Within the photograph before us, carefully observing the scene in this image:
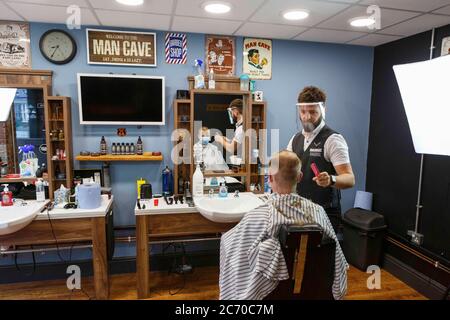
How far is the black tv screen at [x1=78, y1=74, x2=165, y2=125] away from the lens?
2688 mm

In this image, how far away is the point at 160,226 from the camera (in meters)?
2.56

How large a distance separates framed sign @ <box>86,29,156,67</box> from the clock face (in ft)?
0.49

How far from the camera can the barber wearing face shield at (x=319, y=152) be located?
2.05m

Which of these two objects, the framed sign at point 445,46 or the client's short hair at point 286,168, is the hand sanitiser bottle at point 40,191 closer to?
the client's short hair at point 286,168

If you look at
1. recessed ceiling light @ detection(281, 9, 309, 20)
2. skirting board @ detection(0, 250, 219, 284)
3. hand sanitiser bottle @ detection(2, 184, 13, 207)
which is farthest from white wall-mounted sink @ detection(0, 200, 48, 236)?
recessed ceiling light @ detection(281, 9, 309, 20)

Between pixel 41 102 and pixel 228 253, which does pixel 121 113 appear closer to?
pixel 41 102

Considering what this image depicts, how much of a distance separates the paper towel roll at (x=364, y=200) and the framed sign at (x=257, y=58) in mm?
1709

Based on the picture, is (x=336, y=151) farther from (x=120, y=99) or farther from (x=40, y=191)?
(x=40, y=191)

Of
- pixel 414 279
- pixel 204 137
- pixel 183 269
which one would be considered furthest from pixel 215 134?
pixel 414 279

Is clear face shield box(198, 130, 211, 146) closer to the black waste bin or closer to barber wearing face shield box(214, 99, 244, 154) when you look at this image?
barber wearing face shield box(214, 99, 244, 154)

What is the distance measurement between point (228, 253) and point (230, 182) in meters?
1.41

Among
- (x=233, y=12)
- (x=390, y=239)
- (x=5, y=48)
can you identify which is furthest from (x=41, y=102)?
(x=390, y=239)

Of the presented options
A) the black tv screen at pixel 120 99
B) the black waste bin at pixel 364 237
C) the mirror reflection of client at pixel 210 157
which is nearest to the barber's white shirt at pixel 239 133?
the mirror reflection of client at pixel 210 157

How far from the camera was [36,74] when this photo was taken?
263 cm
